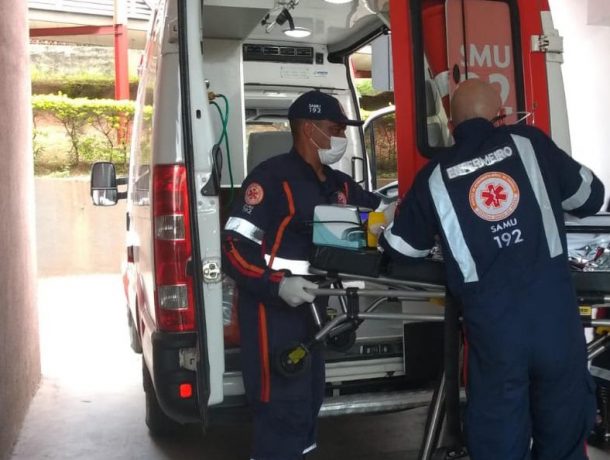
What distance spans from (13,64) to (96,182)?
4.18 ft

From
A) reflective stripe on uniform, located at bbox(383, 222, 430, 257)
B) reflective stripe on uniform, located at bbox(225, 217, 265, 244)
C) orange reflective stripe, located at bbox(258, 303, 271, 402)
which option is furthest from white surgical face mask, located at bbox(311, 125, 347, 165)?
reflective stripe on uniform, located at bbox(383, 222, 430, 257)

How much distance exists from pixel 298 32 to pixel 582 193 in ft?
10.3

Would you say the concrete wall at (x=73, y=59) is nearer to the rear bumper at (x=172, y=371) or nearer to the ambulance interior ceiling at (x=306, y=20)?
the ambulance interior ceiling at (x=306, y=20)

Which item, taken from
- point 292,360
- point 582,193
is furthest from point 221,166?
point 582,193

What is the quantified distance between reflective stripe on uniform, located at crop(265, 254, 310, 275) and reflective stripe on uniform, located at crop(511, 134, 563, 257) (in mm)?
956

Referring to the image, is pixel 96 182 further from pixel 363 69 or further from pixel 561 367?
pixel 363 69

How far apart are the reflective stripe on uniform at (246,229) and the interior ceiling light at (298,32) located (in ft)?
8.08

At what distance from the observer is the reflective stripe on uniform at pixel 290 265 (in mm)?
3119

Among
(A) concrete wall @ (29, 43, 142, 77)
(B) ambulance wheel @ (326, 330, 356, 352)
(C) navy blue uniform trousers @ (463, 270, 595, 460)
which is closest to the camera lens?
(C) navy blue uniform trousers @ (463, 270, 595, 460)

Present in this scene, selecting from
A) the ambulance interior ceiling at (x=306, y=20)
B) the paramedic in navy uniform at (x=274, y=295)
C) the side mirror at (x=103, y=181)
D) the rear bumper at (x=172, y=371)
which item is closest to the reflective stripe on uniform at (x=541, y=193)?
the paramedic in navy uniform at (x=274, y=295)

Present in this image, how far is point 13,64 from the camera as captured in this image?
521cm

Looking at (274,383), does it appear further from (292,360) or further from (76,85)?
(76,85)

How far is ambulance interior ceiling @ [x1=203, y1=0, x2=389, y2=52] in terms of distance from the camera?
14.6 feet

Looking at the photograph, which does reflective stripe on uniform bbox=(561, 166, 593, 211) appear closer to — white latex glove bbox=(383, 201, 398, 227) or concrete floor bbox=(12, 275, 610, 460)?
white latex glove bbox=(383, 201, 398, 227)
